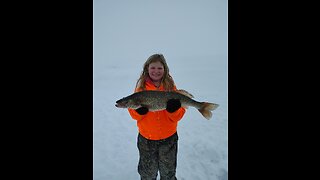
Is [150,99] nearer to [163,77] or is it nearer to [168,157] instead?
[163,77]

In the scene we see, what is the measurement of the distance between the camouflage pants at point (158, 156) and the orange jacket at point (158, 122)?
0.06 metres

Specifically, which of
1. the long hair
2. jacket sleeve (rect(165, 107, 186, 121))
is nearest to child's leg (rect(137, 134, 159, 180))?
jacket sleeve (rect(165, 107, 186, 121))

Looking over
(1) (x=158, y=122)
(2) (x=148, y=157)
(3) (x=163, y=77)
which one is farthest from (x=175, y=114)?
(2) (x=148, y=157)

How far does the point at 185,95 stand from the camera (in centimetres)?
280

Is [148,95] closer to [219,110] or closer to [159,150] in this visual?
[159,150]

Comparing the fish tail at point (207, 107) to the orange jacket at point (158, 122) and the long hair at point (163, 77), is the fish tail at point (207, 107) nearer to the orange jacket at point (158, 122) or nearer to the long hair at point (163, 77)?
the orange jacket at point (158, 122)

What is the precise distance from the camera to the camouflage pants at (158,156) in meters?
2.82

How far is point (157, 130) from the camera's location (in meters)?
2.81

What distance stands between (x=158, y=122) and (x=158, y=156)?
0.37m

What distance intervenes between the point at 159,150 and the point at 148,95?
61 cm

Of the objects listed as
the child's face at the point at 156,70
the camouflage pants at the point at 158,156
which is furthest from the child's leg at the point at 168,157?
the child's face at the point at 156,70
